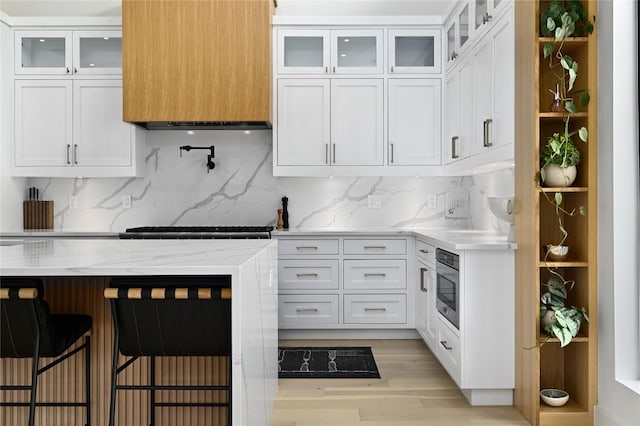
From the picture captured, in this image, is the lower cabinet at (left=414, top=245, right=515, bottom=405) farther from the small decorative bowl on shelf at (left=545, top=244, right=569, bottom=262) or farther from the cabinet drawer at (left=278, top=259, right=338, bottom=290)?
the cabinet drawer at (left=278, top=259, right=338, bottom=290)

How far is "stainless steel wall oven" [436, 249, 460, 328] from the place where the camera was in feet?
9.27

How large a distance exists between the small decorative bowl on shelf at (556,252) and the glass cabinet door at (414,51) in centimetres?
222

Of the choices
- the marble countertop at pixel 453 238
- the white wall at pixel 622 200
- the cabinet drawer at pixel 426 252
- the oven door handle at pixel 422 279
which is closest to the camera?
the white wall at pixel 622 200

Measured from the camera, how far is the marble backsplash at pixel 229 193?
4594 millimetres

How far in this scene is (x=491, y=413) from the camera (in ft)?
8.72

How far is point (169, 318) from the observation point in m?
1.80

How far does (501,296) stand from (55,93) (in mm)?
3796

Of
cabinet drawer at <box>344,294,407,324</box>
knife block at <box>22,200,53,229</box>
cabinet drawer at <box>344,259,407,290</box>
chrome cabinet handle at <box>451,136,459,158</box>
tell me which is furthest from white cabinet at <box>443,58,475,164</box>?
knife block at <box>22,200,53,229</box>

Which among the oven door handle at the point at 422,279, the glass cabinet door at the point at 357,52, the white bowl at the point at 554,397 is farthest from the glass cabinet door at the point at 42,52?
the white bowl at the point at 554,397

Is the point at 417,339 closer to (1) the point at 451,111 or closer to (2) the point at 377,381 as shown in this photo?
(2) the point at 377,381

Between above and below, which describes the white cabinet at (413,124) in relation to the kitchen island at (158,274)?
above

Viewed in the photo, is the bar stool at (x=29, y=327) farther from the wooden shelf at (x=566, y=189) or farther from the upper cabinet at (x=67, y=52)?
the upper cabinet at (x=67, y=52)

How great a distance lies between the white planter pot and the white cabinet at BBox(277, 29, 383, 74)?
2.13 meters

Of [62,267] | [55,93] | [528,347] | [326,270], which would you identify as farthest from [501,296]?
[55,93]
